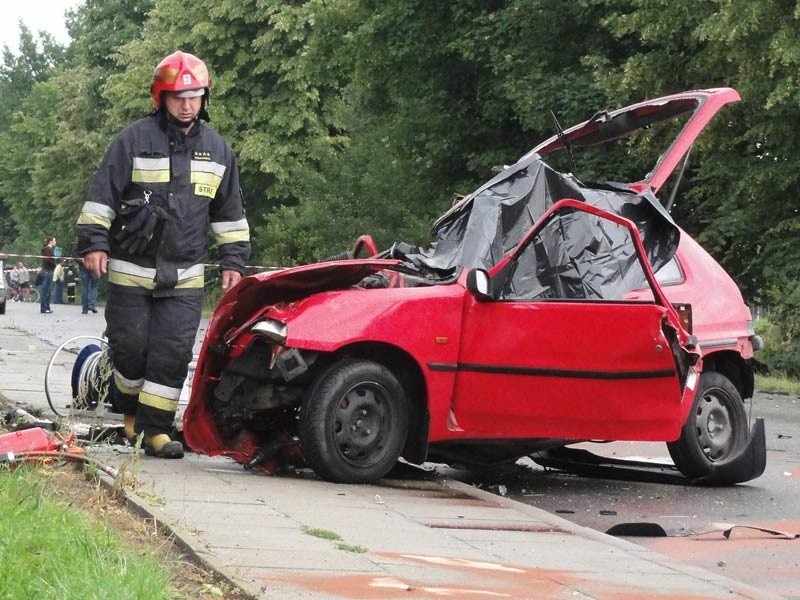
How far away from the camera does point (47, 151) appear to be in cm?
6975

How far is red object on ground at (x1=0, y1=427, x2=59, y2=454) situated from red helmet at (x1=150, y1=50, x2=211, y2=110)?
7.24 feet

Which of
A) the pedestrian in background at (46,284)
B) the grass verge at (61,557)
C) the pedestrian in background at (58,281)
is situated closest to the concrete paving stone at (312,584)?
the grass verge at (61,557)

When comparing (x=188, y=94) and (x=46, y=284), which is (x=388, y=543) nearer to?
(x=188, y=94)

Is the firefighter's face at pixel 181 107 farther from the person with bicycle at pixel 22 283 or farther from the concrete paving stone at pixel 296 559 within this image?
the person with bicycle at pixel 22 283

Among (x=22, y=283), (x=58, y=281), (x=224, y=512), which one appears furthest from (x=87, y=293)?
(x=224, y=512)

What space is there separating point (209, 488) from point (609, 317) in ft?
8.34

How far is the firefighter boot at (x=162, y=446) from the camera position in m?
8.93

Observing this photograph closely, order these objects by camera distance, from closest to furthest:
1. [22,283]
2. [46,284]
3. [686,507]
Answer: [686,507] → [46,284] → [22,283]

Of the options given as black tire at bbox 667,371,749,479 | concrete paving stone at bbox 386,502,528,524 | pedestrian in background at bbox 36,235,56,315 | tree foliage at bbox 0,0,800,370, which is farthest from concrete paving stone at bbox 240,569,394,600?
pedestrian in background at bbox 36,235,56,315

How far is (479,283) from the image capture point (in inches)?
344

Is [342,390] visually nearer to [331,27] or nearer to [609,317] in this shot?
[609,317]

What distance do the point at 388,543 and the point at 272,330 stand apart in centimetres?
222

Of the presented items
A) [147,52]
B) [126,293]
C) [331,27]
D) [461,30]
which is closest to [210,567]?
[126,293]

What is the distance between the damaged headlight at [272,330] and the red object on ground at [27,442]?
4.30 feet
